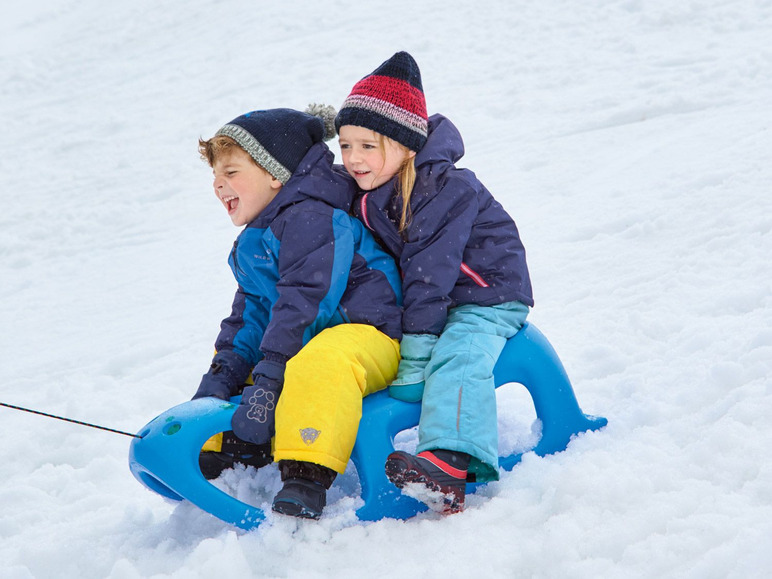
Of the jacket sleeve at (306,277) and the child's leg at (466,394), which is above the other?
the jacket sleeve at (306,277)

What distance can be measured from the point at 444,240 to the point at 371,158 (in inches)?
15.5

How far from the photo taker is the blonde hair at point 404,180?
2.56 m

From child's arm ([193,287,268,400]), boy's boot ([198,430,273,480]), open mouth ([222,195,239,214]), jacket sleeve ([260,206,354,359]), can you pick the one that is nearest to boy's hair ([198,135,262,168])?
open mouth ([222,195,239,214])

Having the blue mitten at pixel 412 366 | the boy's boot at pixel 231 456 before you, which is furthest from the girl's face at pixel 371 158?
the boy's boot at pixel 231 456

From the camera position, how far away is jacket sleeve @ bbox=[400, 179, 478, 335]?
2.48 metres

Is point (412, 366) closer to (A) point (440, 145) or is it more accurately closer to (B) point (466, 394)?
(B) point (466, 394)

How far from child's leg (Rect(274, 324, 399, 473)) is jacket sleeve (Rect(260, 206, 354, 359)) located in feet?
0.30

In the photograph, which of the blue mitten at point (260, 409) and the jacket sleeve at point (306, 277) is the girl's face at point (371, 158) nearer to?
the jacket sleeve at point (306, 277)

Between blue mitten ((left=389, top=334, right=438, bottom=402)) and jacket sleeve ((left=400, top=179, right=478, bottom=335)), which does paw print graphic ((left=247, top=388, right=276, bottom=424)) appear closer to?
blue mitten ((left=389, top=334, right=438, bottom=402))

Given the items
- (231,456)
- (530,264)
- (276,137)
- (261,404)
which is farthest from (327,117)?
(530,264)

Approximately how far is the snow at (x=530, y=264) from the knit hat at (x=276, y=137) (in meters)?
1.04

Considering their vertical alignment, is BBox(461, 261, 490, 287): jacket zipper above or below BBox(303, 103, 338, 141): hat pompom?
below

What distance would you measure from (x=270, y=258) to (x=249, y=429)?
57 cm

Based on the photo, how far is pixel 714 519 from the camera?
1.94 metres
